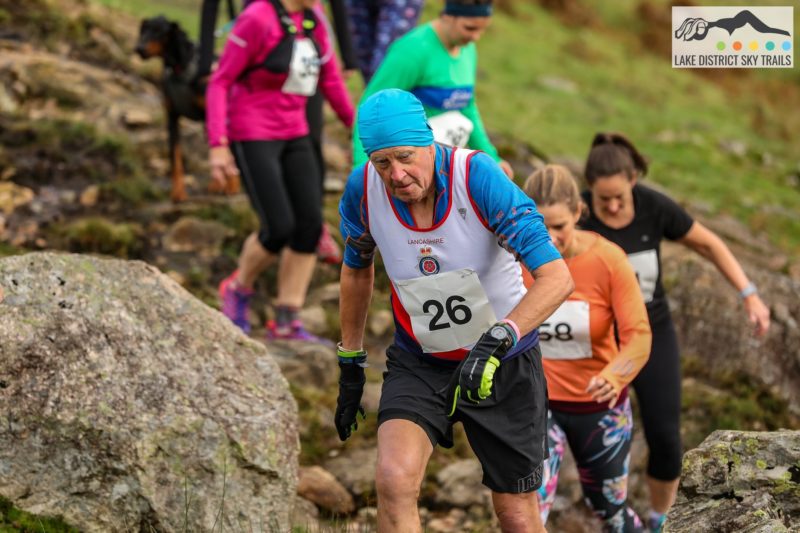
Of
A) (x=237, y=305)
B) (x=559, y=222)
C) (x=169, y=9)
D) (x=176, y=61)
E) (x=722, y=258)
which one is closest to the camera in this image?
(x=559, y=222)

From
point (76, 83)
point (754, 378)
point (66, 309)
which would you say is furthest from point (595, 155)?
point (76, 83)

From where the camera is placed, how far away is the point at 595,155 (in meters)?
5.52

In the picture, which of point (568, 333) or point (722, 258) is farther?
point (722, 258)

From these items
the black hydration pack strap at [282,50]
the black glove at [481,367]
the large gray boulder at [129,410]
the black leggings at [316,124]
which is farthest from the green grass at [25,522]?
the black leggings at [316,124]

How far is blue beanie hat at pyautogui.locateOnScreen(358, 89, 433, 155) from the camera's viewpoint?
3.72m

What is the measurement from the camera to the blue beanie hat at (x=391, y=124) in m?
3.72

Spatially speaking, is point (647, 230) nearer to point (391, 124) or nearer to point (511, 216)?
point (511, 216)

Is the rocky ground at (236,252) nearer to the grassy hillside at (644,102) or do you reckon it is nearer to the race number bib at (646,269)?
the race number bib at (646,269)

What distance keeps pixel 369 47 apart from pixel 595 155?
→ 409cm

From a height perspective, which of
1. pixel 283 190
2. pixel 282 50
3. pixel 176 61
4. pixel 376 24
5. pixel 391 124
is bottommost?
pixel 283 190

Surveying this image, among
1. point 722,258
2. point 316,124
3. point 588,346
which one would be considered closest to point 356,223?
point 588,346

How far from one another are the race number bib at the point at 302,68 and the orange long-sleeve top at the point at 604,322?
2.64 metres

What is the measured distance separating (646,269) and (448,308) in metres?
2.10

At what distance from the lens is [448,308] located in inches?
155
